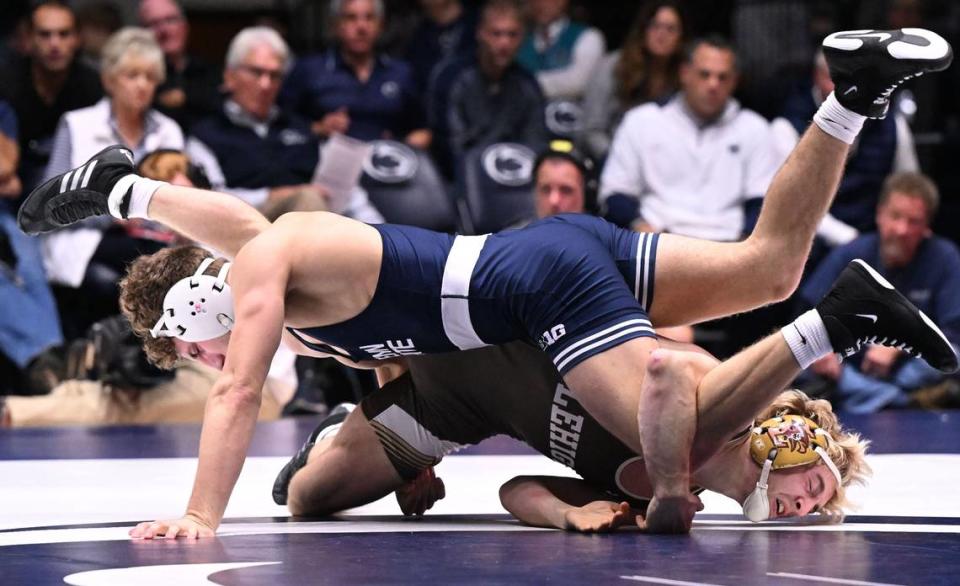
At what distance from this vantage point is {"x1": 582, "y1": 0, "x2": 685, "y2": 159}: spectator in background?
23.0 ft

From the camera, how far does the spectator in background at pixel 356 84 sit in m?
7.07

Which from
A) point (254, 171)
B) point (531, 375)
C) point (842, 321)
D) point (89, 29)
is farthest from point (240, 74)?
point (842, 321)

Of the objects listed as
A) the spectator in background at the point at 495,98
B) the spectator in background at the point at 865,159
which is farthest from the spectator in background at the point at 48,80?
the spectator in background at the point at 865,159

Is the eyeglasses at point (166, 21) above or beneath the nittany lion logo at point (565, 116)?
above

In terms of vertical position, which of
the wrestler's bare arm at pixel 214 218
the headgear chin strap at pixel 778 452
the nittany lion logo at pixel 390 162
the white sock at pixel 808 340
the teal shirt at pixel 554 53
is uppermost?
the teal shirt at pixel 554 53

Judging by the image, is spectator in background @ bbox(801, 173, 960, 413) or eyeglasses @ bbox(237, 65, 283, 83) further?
eyeglasses @ bbox(237, 65, 283, 83)

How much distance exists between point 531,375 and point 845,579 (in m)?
0.98

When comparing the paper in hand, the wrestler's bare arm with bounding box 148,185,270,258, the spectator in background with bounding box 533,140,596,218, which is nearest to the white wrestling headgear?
the wrestler's bare arm with bounding box 148,185,270,258

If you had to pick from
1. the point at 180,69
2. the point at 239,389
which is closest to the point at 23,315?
the point at 180,69

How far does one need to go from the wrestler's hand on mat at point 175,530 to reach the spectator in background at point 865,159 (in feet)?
14.3

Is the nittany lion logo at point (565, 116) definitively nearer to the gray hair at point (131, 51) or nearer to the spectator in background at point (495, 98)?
the spectator in background at point (495, 98)

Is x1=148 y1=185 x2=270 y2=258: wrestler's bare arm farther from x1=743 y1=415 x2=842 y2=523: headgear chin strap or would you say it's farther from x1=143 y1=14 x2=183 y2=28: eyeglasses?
x1=143 y1=14 x2=183 y2=28: eyeglasses

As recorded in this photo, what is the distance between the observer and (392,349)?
322 cm

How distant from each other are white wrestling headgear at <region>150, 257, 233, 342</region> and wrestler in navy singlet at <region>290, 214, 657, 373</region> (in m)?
0.19
